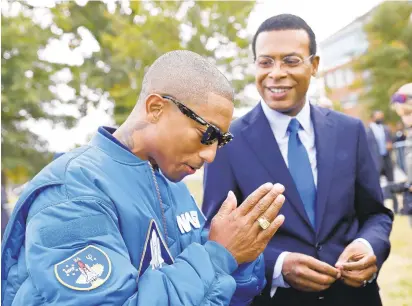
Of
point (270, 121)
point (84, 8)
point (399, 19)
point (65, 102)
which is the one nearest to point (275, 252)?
point (270, 121)

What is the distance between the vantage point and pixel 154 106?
1777 mm

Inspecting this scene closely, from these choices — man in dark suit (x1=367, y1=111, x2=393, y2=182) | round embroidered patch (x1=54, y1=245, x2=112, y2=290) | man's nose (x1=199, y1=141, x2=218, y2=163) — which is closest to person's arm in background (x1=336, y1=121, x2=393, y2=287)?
man's nose (x1=199, y1=141, x2=218, y2=163)

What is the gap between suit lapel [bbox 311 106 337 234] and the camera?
8.30ft

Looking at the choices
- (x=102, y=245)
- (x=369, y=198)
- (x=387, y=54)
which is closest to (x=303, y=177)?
(x=369, y=198)

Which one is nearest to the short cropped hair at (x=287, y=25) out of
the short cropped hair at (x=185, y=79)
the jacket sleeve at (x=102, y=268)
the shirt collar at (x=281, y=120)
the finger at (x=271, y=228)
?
the shirt collar at (x=281, y=120)

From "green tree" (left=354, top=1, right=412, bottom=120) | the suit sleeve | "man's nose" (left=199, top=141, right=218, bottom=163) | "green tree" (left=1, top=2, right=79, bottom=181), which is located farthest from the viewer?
"green tree" (left=354, top=1, right=412, bottom=120)

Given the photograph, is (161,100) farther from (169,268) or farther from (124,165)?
(169,268)

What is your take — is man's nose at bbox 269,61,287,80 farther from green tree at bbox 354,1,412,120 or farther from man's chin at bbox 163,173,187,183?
green tree at bbox 354,1,412,120

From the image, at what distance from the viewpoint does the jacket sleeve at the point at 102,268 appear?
1.35 metres

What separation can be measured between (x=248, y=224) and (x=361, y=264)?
992 mm

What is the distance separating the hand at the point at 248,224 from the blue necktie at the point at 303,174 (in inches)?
34.3

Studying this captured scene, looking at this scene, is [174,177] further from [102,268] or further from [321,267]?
[321,267]

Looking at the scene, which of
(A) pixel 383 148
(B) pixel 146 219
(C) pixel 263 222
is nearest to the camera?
(B) pixel 146 219

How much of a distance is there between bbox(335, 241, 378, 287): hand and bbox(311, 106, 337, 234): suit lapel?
18 cm
